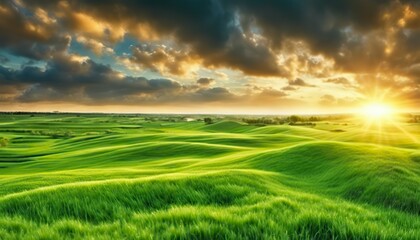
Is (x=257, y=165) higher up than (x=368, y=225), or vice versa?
(x=368, y=225)

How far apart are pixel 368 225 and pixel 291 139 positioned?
5564 centimetres

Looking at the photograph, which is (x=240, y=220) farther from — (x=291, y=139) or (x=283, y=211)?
(x=291, y=139)

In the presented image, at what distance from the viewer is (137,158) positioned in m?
43.5

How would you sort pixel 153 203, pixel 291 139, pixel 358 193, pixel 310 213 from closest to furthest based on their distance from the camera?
pixel 310 213, pixel 153 203, pixel 358 193, pixel 291 139

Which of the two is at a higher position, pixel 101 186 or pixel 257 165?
pixel 101 186

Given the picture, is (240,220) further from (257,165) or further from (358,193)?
(257,165)

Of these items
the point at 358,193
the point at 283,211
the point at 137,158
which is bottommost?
the point at 137,158

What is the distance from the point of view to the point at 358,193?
12617 mm

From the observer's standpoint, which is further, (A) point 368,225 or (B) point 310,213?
(B) point 310,213

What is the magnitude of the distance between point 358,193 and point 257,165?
1214 cm

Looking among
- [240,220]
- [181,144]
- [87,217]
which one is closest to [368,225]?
[240,220]

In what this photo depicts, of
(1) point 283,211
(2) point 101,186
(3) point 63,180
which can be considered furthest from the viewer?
(3) point 63,180

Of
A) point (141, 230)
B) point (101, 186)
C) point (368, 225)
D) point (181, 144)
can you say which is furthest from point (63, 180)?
point (181, 144)

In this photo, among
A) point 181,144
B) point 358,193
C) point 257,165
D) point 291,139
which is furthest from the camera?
point 291,139
